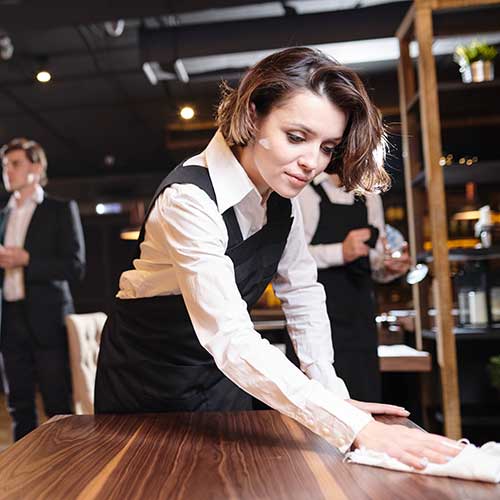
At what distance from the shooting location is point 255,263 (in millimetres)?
1401

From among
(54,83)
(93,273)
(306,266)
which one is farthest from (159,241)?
(93,273)

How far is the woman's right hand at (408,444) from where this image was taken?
0.88m

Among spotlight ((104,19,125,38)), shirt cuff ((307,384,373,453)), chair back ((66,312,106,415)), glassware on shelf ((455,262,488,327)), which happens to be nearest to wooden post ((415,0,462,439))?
glassware on shelf ((455,262,488,327))

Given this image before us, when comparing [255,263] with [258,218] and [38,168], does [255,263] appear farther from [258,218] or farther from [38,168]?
[38,168]

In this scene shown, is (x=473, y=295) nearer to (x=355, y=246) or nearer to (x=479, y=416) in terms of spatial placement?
(x=479, y=416)

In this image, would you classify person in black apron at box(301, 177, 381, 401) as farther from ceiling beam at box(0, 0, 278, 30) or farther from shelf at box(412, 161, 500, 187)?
ceiling beam at box(0, 0, 278, 30)

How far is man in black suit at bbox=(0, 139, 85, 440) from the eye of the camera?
3.27 metres

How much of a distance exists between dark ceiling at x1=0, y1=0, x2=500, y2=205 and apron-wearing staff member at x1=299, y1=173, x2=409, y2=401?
212cm

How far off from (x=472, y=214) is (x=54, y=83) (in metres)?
4.83

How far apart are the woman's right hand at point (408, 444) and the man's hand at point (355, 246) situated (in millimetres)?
1521

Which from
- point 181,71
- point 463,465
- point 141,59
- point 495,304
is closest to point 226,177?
point 463,465

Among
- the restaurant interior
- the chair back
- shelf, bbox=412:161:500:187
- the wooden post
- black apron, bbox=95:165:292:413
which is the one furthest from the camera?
shelf, bbox=412:161:500:187

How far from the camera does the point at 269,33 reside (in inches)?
195

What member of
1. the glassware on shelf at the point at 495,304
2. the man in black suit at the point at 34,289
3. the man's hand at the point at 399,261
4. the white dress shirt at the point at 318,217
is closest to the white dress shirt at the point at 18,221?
the man in black suit at the point at 34,289
